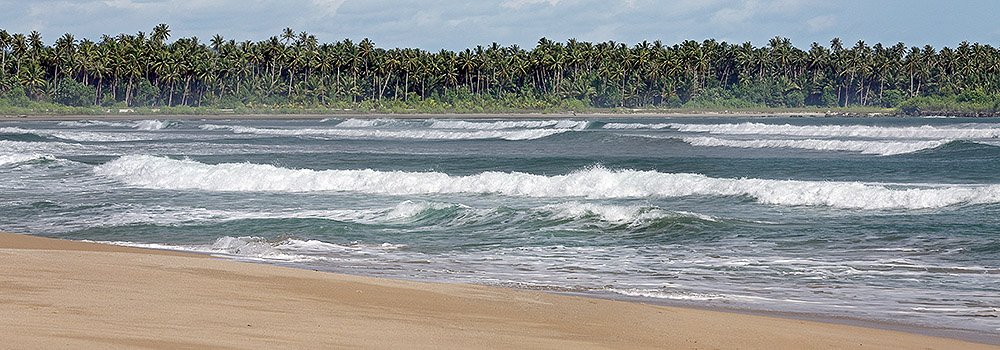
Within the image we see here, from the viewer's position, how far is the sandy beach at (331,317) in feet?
22.6

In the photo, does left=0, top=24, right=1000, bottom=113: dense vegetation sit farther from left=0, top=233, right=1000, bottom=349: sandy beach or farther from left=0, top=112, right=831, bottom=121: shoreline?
left=0, top=233, right=1000, bottom=349: sandy beach

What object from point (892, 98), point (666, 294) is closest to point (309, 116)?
point (892, 98)

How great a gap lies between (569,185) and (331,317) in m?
18.8

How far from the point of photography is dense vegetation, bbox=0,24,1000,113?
436 feet

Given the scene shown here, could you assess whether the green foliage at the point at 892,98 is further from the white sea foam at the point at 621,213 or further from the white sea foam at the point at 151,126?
the white sea foam at the point at 621,213

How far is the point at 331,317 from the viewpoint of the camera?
8234mm

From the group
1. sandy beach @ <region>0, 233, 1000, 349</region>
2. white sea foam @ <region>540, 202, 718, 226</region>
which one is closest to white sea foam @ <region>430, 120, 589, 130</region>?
white sea foam @ <region>540, 202, 718, 226</region>

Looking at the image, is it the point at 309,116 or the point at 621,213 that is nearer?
the point at 621,213

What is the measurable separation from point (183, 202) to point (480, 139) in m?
45.1

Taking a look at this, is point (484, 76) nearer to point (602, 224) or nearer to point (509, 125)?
point (509, 125)

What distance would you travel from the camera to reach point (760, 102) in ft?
510

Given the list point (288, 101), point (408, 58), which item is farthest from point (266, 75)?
point (408, 58)

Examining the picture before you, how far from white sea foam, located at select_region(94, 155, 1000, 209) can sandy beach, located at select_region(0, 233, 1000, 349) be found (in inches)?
558

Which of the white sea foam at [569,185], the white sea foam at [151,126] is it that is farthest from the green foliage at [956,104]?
the white sea foam at [569,185]
